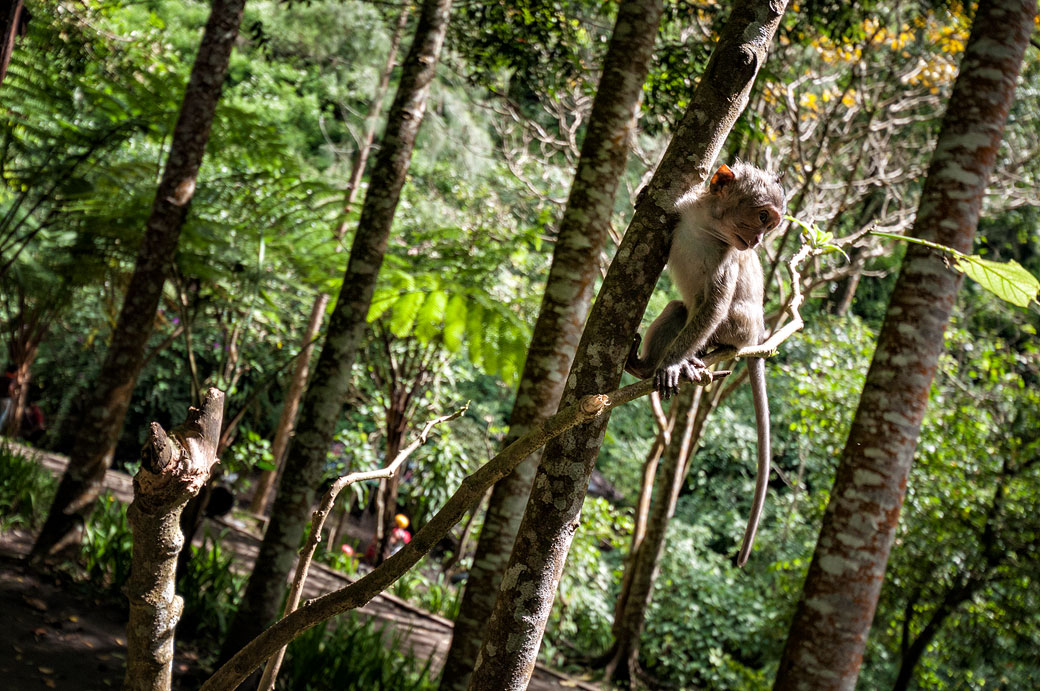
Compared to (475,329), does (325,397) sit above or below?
below

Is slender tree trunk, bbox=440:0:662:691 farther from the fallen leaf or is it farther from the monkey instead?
the fallen leaf

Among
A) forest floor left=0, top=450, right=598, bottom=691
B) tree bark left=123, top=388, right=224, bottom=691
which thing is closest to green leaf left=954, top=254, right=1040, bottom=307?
tree bark left=123, top=388, right=224, bottom=691

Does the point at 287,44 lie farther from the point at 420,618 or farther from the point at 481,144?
the point at 420,618

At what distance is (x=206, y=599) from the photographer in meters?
4.90

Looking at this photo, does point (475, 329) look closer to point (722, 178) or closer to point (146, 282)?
point (146, 282)

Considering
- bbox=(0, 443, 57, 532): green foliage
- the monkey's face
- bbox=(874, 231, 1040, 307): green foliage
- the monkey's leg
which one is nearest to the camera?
bbox=(874, 231, 1040, 307): green foliage

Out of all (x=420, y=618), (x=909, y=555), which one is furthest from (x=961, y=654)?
(x=420, y=618)

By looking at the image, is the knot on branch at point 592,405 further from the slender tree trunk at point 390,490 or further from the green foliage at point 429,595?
the slender tree trunk at point 390,490

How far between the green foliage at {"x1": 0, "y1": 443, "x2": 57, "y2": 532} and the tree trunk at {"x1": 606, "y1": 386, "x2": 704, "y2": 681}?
5.17 m

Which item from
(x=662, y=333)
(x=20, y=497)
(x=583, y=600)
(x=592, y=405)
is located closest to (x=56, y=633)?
(x=20, y=497)

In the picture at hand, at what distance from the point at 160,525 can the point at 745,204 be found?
1714 millimetres

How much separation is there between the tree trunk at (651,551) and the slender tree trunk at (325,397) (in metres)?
3.82

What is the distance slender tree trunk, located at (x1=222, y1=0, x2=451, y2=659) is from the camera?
4191mm

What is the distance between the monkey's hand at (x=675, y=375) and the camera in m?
2.00
